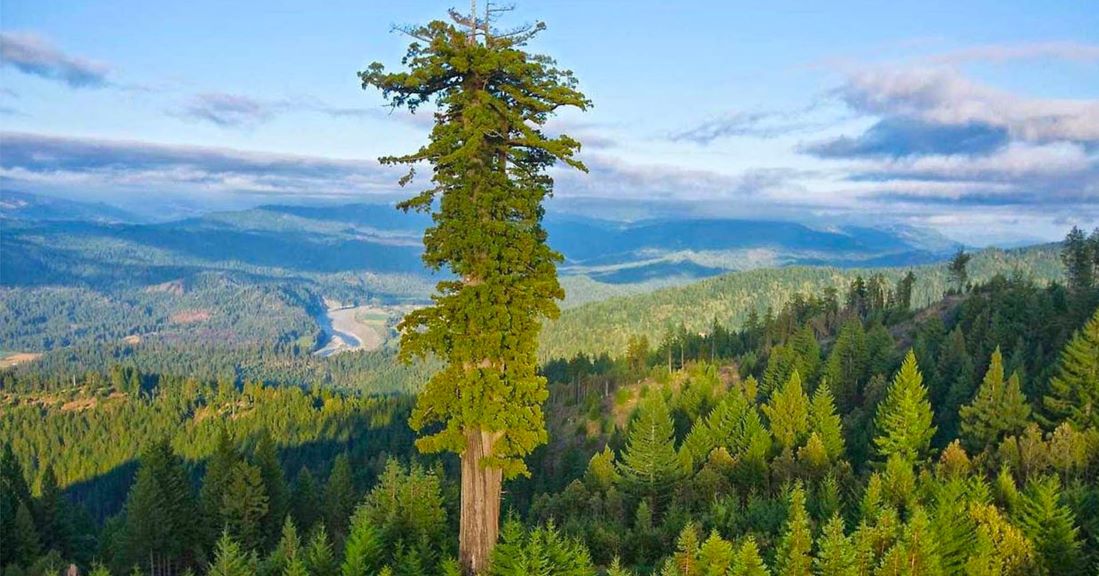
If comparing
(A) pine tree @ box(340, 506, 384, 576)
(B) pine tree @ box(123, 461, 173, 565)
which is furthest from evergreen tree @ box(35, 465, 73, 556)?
(A) pine tree @ box(340, 506, 384, 576)

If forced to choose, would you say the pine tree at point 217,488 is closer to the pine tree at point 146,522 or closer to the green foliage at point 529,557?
the pine tree at point 146,522

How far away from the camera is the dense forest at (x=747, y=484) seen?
91.9 feet

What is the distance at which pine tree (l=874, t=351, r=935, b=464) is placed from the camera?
52.9 meters

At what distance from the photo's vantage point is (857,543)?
1059 inches

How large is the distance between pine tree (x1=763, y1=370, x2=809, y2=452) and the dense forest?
169 mm

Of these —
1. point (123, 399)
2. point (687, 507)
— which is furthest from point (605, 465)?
point (123, 399)

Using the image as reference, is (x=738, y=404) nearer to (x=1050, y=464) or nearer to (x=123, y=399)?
(x=1050, y=464)

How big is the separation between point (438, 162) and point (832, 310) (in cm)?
13898

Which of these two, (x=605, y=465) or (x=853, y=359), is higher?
(x=853, y=359)

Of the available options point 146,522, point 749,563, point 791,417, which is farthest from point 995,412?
point 146,522

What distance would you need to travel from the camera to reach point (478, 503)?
77.4ft

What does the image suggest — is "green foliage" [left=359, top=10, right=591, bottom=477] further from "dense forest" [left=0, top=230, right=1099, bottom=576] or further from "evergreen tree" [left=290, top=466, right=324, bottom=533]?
"evergreen tree" [left=290, top=466, right=324, bottom=533]

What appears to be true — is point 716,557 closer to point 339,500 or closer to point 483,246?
point 483,246

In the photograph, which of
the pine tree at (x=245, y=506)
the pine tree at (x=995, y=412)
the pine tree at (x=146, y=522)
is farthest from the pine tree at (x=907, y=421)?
the pine tree at (x=146, y=522)
